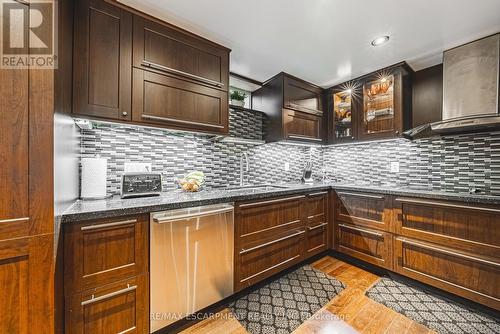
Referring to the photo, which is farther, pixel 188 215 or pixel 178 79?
pixel 178 79

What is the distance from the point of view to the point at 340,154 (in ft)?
10.2

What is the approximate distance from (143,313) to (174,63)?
180cm

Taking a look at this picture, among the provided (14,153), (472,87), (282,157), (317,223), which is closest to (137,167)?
(14,153)

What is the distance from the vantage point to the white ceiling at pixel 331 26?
4.76 ft

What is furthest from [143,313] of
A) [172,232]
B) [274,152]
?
[274,152]

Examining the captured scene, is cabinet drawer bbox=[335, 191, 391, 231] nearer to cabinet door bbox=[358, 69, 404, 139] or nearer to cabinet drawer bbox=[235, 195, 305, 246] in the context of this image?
cabinet drawer bbox=[235, 195, 305, 246]

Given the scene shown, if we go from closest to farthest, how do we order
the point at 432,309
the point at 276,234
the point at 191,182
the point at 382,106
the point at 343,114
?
the point at 432,309 < the point at 191,182 < the point at 276,234 < the point at 382,106 < the point at 343,114

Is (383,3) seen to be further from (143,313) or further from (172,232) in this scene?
(143,313)

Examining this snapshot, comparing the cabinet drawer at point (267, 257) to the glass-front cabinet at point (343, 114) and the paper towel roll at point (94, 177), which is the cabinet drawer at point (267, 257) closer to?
the paper towel roll at point (94, 177)

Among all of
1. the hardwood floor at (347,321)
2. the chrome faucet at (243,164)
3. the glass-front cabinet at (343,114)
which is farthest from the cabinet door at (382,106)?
the hardwood floor at (347,321)

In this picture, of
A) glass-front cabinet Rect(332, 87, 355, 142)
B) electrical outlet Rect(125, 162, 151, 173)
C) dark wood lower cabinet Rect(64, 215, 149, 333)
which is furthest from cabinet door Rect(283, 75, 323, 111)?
dark wood lower cabinet Rect(64, 215, 149, 333)

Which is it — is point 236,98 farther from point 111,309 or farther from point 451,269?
point 451,269

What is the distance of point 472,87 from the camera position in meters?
1.81

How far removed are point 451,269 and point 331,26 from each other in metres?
2.26
